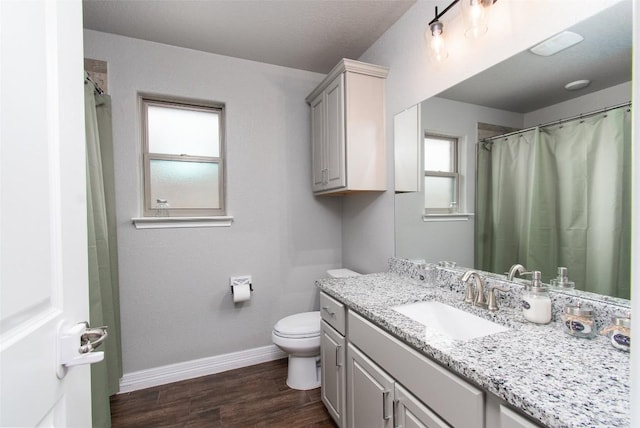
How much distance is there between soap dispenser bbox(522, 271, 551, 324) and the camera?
1.06 m

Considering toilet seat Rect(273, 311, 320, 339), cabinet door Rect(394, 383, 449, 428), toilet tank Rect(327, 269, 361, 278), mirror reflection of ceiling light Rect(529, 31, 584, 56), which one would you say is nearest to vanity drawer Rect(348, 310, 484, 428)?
cabinet door Rect(394, 383, 449, 428)

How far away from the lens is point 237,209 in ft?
7.79

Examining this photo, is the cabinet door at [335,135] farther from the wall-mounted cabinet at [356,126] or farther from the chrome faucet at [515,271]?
the chrome faucet at [515,271]

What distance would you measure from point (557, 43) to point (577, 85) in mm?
189

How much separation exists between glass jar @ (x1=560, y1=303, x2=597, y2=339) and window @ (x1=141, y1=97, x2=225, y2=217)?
2288mm

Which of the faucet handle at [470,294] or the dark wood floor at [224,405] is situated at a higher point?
the faucet handle at [470,294]

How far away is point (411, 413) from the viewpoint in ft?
3.33

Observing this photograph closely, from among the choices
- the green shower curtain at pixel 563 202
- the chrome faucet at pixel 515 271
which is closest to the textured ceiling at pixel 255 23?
the green shower curtain at pixel 563 202

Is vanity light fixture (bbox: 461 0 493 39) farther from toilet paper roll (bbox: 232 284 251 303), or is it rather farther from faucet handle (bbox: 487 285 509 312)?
toilet paper roll (bbox: 232 284 251 303)

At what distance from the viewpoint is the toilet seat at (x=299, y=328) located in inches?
78.2

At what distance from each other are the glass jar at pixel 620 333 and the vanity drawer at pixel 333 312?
1.02 meters

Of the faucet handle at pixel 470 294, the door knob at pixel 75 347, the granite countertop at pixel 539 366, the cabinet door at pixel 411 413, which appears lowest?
the cabinet door at pixel 411 413

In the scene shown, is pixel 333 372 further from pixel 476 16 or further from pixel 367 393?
pixel 476 16

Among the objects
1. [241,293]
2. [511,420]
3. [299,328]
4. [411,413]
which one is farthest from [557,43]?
[241,293]
